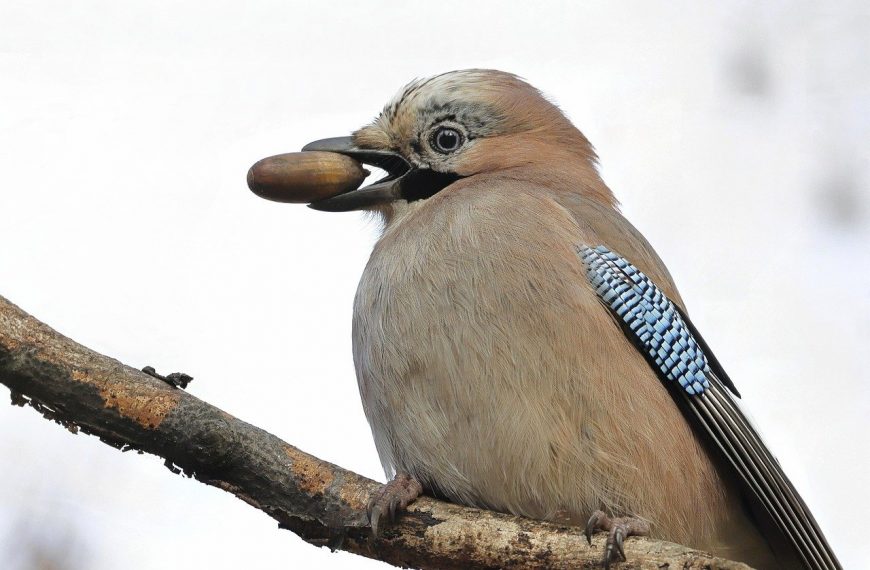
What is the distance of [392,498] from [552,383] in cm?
59

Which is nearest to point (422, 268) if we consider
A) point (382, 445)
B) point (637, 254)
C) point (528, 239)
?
point (528, 239)

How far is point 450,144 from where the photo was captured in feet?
13.5

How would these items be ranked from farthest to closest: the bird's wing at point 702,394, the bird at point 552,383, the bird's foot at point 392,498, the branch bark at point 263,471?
the bird's wing at point 702,394 < the bird at point 552,383 < the bird's foot at point 392,498 < the branch bark at point 263,471

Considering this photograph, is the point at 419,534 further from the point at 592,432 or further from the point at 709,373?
the point at 709,373

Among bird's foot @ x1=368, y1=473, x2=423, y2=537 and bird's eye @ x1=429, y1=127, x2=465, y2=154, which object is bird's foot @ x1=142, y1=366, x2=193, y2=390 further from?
bird's eye @ x1=429, y1=127, x2=465, y2=154

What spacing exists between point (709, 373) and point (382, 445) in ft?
3.79

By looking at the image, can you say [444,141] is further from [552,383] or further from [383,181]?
[552,383]

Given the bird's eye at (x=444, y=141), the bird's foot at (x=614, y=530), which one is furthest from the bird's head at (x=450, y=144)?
the bird's foot at (x=614, y=530)

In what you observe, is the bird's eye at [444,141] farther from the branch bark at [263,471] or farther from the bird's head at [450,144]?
the branch bark at [263,471]

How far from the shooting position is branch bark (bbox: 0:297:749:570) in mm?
2740

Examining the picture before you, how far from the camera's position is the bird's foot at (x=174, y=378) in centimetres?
294

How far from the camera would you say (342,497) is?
307cm

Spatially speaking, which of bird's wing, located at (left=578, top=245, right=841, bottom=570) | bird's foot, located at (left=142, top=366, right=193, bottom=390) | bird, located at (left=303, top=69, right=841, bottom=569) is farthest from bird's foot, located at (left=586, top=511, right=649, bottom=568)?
bird's foot, located at (left=142, top=366, right=193, bottom=390)

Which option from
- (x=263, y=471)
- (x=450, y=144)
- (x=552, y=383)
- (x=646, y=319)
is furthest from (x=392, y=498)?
(x=450, y=144)
